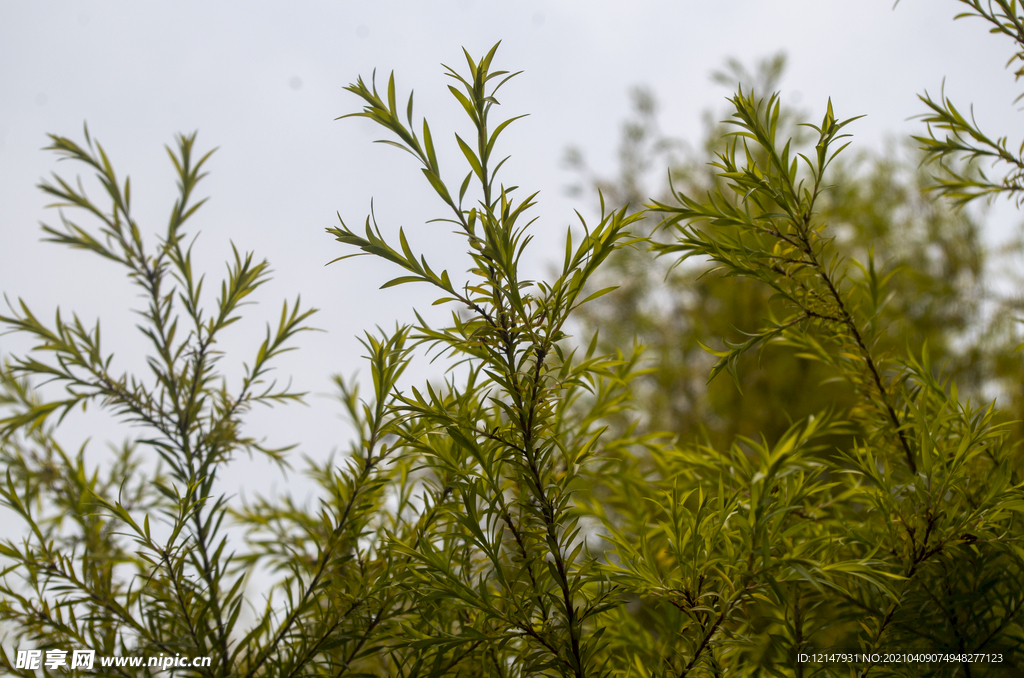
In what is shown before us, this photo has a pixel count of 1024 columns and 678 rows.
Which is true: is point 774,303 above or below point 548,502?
above

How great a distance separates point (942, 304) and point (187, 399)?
2640 millimetres

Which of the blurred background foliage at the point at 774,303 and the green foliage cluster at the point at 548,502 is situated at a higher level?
the blurred background foliage at the point at 774,303

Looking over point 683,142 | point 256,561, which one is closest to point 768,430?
point 683,142

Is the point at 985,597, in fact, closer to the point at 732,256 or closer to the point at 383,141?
the point at 732,256

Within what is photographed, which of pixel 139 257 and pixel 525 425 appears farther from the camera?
pixel 139 257

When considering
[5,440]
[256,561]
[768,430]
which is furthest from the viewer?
[768,430]

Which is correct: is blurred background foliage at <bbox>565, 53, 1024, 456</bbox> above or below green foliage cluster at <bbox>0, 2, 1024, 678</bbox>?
above

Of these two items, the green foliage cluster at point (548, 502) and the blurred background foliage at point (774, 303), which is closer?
the green foliage cluster at point (548, 502)

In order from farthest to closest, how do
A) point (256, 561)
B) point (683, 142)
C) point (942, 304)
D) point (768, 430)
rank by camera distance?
point (683, 142) → point (942, 304) → point (768, 430) → point (256, 561)

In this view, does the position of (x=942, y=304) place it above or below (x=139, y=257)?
above

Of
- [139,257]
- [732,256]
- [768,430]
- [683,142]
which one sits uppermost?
[683,142]

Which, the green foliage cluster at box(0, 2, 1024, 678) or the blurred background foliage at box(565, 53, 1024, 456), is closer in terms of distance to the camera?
the green foliage cluster at box(0, 2, 1024, 678)

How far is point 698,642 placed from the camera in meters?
0.35

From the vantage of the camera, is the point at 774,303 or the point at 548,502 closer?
the point at 548,502
